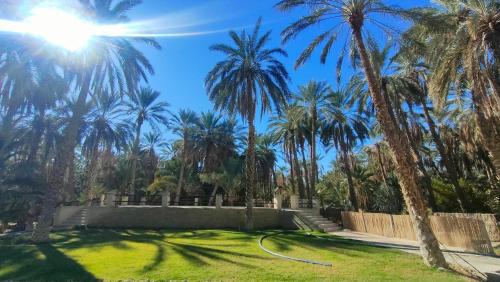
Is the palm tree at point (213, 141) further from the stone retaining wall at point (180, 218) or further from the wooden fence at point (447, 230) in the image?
the wooden fence at point (447, 230)

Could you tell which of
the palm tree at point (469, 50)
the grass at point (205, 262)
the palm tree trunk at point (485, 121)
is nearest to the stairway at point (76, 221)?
the grass at point (205, 262)

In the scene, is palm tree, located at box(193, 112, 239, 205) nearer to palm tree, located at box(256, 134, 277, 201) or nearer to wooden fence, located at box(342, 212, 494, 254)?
palm tree, located at box(256, 134, 277, 201)

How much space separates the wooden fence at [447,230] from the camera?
13328 millimetres

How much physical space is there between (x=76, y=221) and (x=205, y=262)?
1680cm

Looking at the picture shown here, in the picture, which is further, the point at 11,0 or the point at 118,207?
the point at 118,207

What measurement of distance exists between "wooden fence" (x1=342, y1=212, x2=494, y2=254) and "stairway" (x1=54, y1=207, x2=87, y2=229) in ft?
65.6

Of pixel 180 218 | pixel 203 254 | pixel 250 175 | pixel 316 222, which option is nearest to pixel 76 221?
pixel 180 218

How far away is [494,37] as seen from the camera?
1465cm

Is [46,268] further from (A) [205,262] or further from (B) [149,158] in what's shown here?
(B) [149,158]

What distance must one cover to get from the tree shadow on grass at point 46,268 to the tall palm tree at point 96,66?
4.87 m

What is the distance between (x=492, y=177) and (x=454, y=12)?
81.9 feet

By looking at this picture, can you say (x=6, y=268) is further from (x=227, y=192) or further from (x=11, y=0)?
(x=227, y=192)

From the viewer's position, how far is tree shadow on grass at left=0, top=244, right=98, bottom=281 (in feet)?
30.7

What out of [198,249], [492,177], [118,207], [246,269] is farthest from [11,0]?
[492,177]
